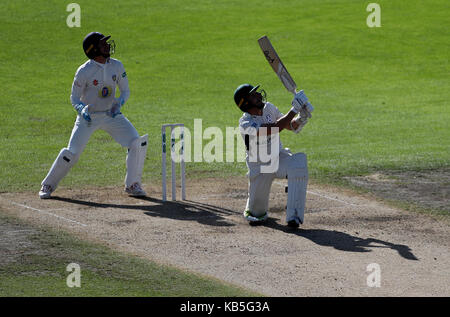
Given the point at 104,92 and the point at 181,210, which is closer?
the point at 181,210

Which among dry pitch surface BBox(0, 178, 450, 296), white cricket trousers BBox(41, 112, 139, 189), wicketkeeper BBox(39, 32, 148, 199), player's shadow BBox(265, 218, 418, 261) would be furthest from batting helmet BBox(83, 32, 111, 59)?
player's shadow BBox(265, 218, 418, 261)

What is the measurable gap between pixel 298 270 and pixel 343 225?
2.37 meters

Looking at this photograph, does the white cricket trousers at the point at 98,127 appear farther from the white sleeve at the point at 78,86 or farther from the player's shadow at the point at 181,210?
the player's shadow at the point at 181,210

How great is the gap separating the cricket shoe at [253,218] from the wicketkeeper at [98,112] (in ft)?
7.99

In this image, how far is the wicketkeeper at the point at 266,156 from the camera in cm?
1109

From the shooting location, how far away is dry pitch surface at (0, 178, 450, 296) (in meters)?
8.80

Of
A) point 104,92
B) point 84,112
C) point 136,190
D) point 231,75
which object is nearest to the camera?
point 84,112

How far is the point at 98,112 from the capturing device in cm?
1326

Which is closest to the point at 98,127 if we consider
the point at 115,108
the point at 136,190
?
the point at 115,108

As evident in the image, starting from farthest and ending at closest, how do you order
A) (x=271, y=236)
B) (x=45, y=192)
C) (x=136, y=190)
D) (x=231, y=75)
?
(x=231, y=75), (x=136, y=190), (x=45, y=192), (x=271, y=236)

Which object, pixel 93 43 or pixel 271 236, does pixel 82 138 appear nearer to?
pixel 93 43

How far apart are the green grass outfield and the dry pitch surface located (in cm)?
156

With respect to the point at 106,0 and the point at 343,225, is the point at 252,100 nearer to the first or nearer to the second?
the point at 343,225

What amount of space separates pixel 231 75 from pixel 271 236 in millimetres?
17018
